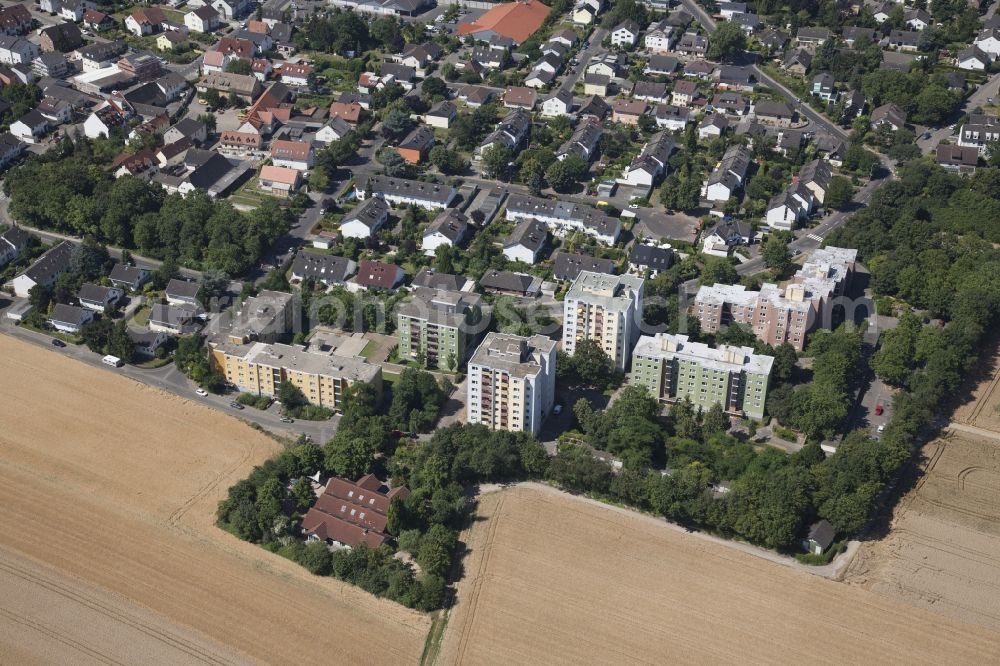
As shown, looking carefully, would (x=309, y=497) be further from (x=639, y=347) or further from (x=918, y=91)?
(x=918, y=91)

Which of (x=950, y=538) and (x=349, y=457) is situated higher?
Result: (x=950, y=538)

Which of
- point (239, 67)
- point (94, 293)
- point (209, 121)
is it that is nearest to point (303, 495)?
point (94, 293)

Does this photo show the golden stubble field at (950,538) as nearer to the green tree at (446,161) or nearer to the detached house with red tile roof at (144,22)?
the green tree at (446,161)

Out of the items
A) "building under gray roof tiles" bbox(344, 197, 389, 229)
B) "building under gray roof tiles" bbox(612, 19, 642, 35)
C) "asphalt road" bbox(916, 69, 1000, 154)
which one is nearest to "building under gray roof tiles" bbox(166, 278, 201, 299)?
"building under gray roof tiles" bbox(344, 197, 389, 229)

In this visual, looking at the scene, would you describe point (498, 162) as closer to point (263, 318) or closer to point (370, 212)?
point (370, 212)

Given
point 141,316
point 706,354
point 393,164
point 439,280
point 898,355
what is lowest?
point 141,316

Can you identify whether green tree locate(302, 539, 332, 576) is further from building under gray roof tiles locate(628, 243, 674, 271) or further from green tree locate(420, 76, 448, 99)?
green tree locate(420, 76, 448, 99)
